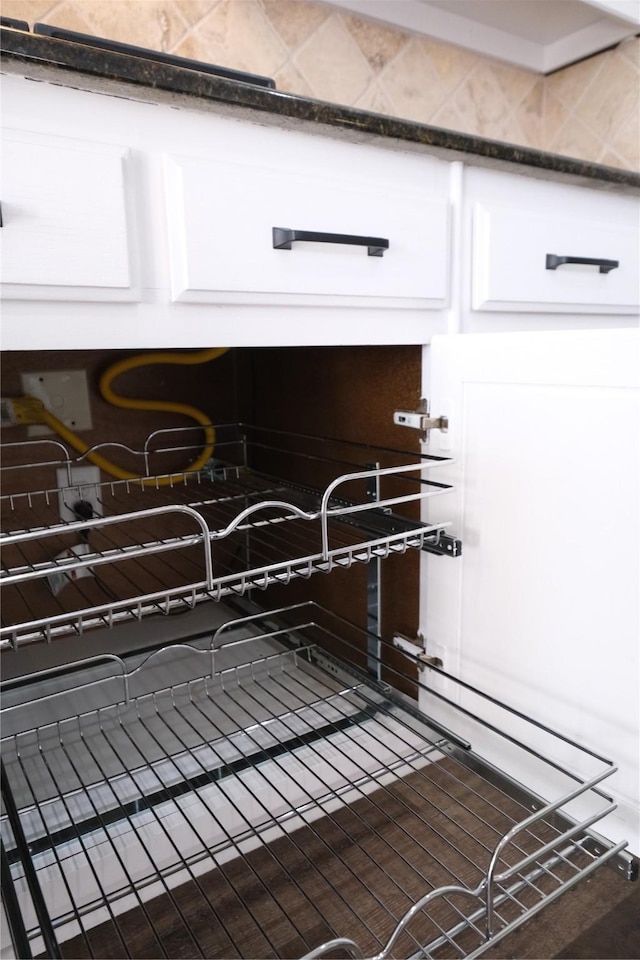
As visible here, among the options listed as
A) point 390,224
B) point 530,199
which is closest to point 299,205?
point 390,224

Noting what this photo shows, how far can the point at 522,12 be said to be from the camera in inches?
60.7

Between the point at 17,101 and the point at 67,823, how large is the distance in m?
0.74

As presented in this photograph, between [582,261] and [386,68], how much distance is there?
31.6 inches

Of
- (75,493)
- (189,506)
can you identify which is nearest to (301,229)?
(189,506)

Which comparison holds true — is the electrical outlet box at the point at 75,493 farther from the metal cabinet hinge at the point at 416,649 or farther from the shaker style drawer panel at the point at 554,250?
the shaker style drawer panel at the point at 554,250

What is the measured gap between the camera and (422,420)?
90 cm

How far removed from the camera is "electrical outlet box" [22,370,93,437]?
1.20 m

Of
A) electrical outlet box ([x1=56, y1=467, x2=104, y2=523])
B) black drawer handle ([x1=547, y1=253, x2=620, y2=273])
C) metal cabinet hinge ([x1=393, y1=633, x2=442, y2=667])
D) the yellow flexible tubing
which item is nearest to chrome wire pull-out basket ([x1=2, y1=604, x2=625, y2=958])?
metal cabinet hinge ([x1=393, y1=633, x2=442, y2=667])

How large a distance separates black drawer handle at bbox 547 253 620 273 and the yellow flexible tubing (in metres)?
0.60

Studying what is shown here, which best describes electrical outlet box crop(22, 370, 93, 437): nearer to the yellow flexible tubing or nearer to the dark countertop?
the yellow flexible tubing

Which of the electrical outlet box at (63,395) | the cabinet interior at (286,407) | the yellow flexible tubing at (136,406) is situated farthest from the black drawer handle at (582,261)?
the electrical outlet box at (63,395)

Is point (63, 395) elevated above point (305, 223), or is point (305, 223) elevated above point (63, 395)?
point (305, 223)

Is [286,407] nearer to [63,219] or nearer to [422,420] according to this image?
[422,420]

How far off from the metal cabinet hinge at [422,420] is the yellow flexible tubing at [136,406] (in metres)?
0.44
